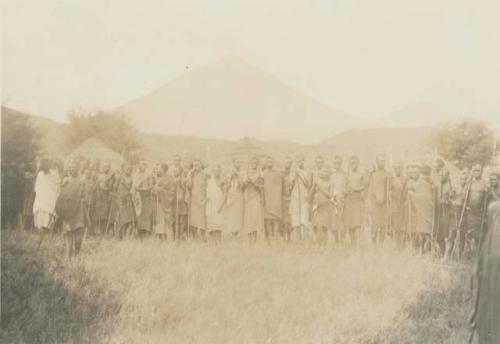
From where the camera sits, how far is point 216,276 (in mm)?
6016

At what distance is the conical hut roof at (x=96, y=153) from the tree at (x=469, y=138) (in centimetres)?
268

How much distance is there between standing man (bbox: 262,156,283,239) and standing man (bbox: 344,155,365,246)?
0.55 m

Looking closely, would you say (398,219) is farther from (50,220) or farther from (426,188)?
(50,220)

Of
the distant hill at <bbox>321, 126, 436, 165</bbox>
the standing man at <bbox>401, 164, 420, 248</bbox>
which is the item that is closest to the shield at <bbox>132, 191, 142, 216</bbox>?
the distant hill at <bbox>321, 126, 436, 165</bbox>

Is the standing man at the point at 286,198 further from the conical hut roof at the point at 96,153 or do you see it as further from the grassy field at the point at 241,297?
the conical hut roof at the point at 96,153

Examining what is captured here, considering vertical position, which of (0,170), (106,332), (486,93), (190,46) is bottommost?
(106,332)

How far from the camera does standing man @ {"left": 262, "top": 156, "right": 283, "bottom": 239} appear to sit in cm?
605

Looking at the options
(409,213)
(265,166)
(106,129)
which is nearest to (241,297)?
(265,166)

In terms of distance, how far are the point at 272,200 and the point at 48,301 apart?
2.06 m

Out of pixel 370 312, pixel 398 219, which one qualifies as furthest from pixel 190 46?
pixel 370 312

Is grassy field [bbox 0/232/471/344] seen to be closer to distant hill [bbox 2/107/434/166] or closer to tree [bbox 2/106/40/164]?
distant hill [bbox 2/107/434/166]

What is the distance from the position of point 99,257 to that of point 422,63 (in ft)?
10.3

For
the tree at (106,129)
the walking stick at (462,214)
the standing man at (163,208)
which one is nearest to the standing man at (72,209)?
the tree at (106,129)

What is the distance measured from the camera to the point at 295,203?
6.05m
